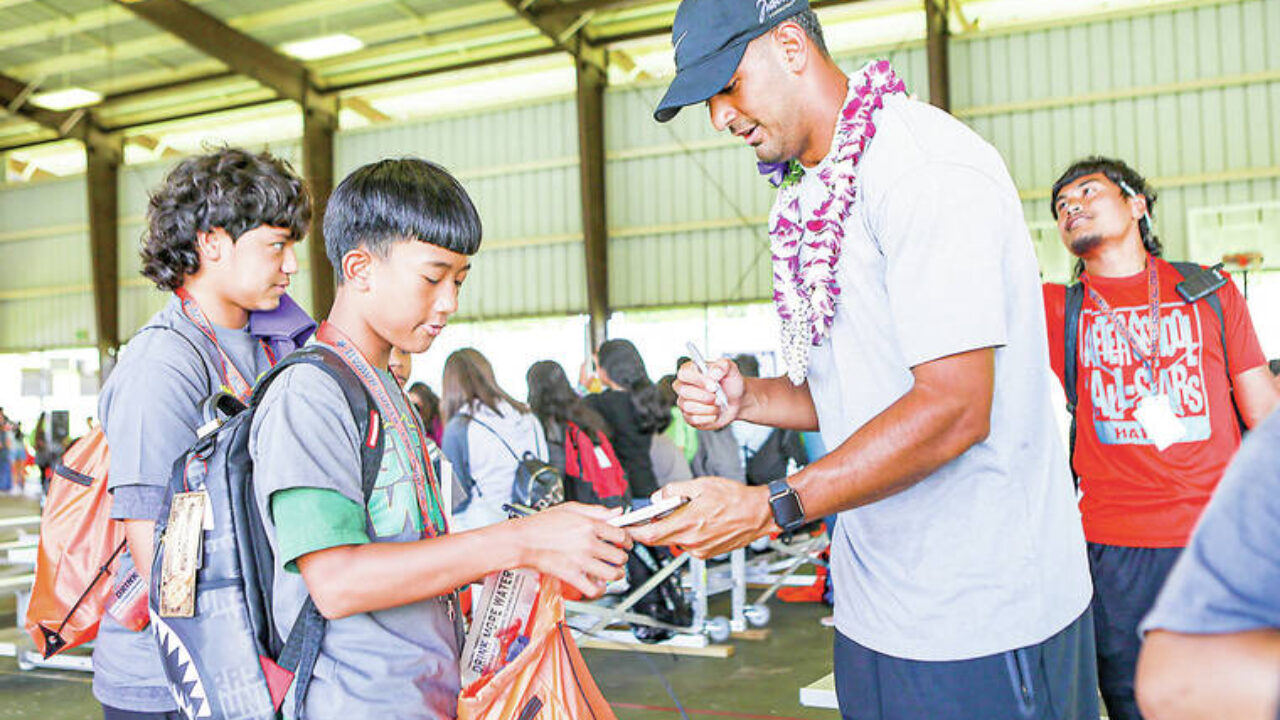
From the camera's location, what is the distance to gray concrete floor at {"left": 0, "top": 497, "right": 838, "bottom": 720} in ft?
15.9

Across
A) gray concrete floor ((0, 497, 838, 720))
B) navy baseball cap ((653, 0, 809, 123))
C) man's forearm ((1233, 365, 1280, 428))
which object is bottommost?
gray concrete floor ((0, 497, 838, 720))

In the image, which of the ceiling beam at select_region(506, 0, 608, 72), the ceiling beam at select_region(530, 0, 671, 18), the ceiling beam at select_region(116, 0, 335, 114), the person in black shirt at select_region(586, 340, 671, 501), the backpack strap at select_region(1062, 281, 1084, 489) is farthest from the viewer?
the ceiling beam at select_region(506, 0, 608, 72)

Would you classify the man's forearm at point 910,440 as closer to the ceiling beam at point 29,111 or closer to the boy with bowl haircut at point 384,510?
the boy with bowl haircut at point 384,510

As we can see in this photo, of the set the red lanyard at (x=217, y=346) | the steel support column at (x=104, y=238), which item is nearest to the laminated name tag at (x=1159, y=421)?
the red lanyard at (x=217, y=346)

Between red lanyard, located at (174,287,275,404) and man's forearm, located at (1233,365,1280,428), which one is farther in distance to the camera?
man's forearm, located at (1233,365,1280,428)

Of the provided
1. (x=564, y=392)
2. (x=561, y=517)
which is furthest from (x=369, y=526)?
(x=564, y=392)

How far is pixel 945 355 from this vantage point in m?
1.37

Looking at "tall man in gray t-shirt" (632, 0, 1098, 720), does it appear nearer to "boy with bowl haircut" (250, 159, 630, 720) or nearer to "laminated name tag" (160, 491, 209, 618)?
"boy with bowl haircut" (250, 159, 630, 720)

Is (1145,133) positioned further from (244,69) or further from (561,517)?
(561,517)

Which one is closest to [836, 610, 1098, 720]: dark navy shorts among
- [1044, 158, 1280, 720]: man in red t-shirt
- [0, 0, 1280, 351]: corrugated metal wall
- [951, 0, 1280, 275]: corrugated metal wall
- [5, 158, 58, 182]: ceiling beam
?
[1044, 158, 1280, 720]: man in red t-shirt

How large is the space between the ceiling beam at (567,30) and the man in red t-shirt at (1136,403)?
12417mm

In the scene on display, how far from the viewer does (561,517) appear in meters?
1.41

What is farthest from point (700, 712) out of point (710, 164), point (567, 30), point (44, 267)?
point (44, 267)

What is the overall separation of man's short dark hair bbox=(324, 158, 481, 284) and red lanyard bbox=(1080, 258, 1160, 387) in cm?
198
